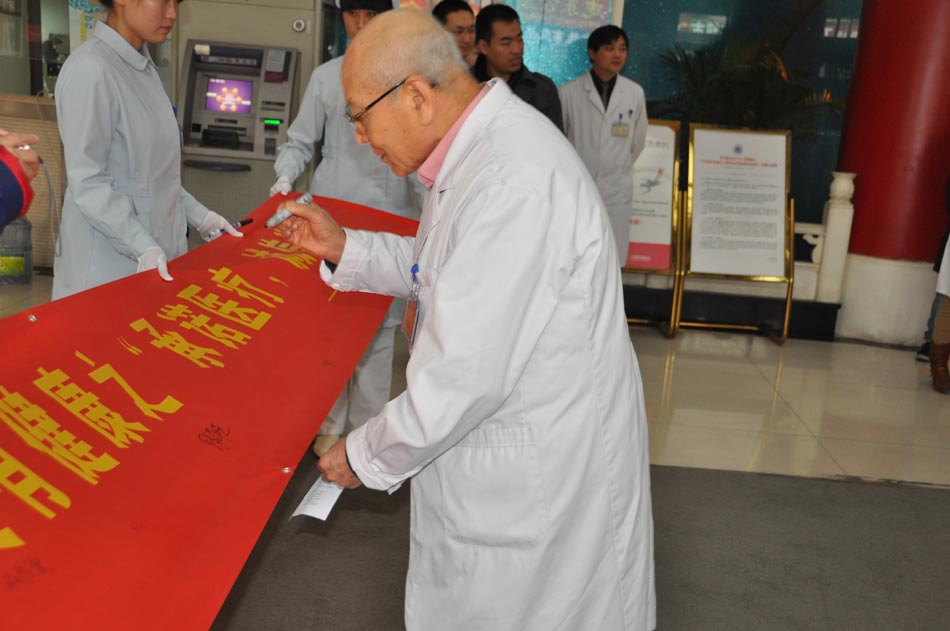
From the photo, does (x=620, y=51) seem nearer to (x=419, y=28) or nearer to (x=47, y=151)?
(x=47, y=151)

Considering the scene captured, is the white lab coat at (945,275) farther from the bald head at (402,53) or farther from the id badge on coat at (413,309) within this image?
the bald head at (402,53)

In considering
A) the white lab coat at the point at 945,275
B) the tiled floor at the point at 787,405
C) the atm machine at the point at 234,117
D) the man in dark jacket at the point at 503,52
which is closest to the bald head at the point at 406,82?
the tiled floor at the point at 787,405

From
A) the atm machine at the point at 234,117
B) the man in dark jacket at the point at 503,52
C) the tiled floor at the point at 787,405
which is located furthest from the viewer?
the atm machine at the point at 234,117

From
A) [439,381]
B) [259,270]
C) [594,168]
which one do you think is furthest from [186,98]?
[439,381]

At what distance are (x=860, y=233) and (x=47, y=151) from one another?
18.7ft

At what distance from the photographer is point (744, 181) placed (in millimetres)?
6797

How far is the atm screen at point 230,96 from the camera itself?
5.96 metres

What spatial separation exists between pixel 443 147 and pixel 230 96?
4775 mm

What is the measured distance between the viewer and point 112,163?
243 centimetres

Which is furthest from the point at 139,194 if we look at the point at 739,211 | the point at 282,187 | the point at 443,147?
the point at 739,211

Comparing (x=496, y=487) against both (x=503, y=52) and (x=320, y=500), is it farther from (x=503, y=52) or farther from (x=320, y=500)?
(x=503, y=52)

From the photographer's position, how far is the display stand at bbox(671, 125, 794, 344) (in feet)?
21.9

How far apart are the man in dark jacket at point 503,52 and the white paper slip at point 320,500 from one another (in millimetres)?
3223

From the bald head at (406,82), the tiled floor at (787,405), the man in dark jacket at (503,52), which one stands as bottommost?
the tiled floor at (787,405)
